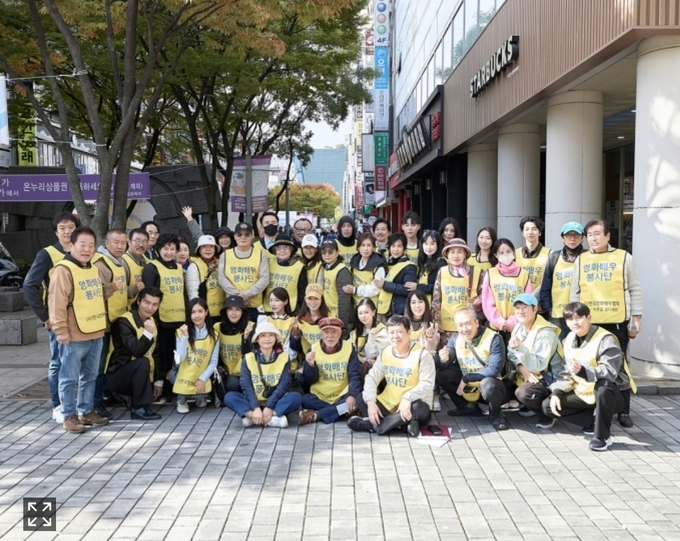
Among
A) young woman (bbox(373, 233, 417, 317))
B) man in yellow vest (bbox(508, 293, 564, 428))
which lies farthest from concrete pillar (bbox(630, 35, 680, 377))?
young woman (bbox(373, 233, 417, 317))

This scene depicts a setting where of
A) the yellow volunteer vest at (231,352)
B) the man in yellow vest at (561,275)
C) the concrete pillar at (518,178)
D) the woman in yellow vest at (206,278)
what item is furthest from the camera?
the concrete pillar at (518,178)

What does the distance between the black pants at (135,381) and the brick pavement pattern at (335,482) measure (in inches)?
10.4

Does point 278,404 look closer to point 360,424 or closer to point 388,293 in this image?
point 360,424

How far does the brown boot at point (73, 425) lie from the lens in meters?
6.69

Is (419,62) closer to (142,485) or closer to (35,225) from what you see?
(35,225)

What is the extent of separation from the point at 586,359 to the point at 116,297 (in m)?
4.34

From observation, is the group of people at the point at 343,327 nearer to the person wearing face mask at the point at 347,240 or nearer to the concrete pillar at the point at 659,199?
the person wearing face mask at the point at 347,240

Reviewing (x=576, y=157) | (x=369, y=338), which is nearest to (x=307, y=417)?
(x=369, y=338)

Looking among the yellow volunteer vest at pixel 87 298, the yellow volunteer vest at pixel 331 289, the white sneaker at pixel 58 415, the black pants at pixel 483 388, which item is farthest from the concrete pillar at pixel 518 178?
the white sneaker at pixel 58 415

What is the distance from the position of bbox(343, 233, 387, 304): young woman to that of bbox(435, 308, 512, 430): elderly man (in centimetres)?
128

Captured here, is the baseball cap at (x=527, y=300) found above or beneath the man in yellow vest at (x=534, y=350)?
above

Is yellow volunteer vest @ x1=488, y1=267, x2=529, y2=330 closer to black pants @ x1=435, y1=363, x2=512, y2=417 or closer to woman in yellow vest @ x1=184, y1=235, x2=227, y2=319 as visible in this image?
black pants @ x1=435, y1=363, x2=512, y2=417

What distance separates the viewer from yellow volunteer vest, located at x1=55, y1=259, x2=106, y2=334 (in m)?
6.59

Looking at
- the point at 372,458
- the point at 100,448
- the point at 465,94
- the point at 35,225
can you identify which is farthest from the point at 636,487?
the point at 35,225
